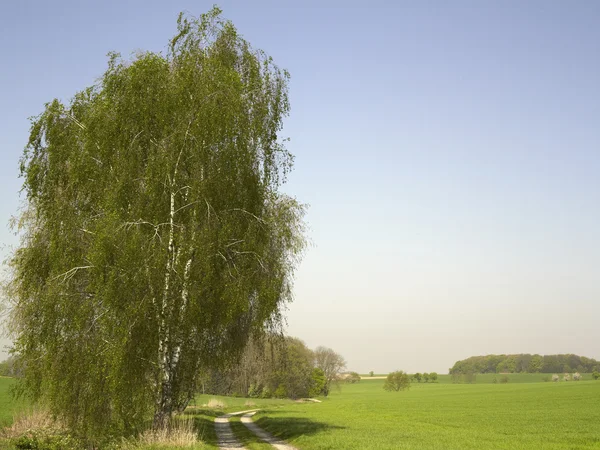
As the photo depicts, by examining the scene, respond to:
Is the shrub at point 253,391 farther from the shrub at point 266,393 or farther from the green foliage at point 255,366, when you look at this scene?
the green foliage at point 255,366

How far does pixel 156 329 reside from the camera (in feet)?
69.2

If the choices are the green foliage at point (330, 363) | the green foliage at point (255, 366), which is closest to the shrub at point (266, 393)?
the green foliage at point (330, 363)

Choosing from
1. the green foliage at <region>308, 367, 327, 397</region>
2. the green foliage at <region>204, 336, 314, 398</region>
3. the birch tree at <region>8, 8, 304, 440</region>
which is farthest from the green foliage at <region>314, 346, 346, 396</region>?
the birch tree at <region>8, 8, 304, 440</region>

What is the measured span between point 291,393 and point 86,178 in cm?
8466

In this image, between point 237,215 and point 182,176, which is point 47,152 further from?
point 237,215

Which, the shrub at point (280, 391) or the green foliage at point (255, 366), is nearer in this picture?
the green foliage at point (255, 366)

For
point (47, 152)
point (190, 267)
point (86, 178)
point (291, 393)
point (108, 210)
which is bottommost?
point (291, 393)

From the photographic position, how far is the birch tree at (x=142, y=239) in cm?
2017

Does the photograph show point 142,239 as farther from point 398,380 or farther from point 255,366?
point 398,380

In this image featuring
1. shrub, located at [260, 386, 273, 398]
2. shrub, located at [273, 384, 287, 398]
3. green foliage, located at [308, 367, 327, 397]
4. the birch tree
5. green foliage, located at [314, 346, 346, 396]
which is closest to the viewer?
the birch tree

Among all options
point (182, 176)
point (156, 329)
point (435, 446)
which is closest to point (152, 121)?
point (182, 176)

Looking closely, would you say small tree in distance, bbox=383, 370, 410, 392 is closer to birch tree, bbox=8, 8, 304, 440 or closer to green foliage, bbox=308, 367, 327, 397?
green foliage, bbox=308, 367, 327, 397

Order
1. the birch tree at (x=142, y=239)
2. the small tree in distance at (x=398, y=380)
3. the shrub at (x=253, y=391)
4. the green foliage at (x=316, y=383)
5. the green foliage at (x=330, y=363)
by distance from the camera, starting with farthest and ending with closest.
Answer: the small tree in distance at (x=398, y=380) < the green foliage at (x=330, y=363) < the green foliage at (x=316, y=383) < the shrub at (x=253, y=391) < the birch tree at (x=142, y=239)

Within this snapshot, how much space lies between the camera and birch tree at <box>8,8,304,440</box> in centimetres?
2017
